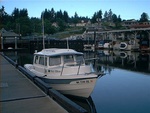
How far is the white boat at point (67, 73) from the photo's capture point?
16.5m

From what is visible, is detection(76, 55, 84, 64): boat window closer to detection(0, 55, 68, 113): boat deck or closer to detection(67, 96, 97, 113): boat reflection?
detection(67, 96, 97, 113): boat reflection

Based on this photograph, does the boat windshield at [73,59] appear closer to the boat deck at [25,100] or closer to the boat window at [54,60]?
the boat window at [54,60]

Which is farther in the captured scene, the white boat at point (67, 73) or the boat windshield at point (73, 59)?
the boat windshield at point (73, 59)

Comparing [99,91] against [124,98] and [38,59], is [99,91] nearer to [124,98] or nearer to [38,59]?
[124,98]

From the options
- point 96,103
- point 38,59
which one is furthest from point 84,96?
point 38,59

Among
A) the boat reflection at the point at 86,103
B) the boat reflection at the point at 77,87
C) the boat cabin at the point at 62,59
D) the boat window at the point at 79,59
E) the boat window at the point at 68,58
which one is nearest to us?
the boat reflection at the point at 86,103

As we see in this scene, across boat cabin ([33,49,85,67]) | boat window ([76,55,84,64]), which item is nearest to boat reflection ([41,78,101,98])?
boat cabin ([33,49,85,67])

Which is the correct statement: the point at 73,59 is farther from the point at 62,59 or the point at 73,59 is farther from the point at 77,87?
A: the point at 77,87

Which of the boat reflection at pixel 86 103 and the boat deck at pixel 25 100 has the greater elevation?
the boat deck at pixel 25 100

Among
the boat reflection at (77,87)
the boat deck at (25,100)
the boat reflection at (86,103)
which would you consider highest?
the boat deck at (25,100)

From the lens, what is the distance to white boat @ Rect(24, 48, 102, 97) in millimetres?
16469

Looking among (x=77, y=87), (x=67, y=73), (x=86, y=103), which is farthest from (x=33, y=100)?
(x=86, y=103)

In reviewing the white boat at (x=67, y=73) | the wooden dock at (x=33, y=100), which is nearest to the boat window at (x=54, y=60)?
the white boat at (x=67, y=73)

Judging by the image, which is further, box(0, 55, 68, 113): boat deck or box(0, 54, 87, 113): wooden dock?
box(0, 55, 68, 113): boat deck
